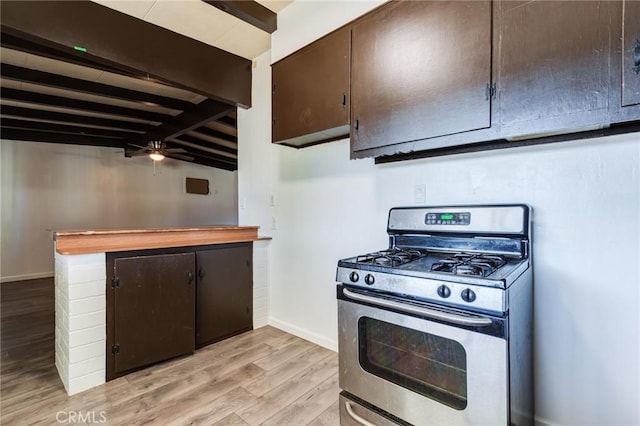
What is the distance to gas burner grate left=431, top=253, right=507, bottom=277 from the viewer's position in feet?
3.85

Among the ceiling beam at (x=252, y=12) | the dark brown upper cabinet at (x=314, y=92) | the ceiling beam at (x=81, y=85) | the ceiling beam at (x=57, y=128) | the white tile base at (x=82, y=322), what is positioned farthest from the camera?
the ceiling beam at (x=57, y=128)

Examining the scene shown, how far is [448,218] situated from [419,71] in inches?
32.4

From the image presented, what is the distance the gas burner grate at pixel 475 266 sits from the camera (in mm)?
1174

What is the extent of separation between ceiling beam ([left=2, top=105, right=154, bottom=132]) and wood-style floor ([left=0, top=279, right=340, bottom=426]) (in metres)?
3.58

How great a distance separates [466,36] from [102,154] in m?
7.33

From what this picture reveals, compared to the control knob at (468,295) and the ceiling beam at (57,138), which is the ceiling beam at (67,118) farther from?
the control knob at (468,295)

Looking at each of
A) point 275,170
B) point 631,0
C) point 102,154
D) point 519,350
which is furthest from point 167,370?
point 102,154

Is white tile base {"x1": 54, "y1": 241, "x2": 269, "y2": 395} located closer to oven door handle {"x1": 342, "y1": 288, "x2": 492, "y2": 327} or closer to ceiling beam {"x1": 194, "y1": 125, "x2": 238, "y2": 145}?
oven door handle {"x1": 342, "y1": 288, "x2": 492, "y2": 327}

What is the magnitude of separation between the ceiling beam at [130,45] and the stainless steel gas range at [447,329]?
7.46 feet

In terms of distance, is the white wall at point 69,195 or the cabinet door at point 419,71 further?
the white wall at point 69,195

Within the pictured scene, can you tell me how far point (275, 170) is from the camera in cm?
295

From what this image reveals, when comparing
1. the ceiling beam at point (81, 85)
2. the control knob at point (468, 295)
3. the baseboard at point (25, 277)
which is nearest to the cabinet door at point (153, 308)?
the control knob at point (468, 295)

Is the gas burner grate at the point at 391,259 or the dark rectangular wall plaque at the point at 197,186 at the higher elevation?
the dark rectangular wall plaque at the point at 197,186

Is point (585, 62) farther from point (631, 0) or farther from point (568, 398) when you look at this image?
point (568, 398)
